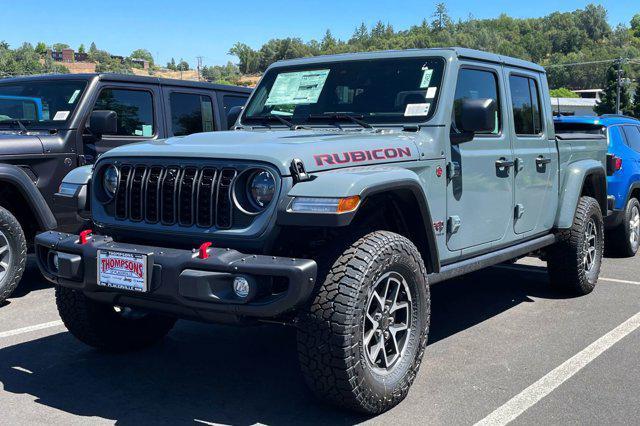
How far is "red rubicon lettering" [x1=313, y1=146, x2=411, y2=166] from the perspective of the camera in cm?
357

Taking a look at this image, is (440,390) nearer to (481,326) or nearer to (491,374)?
(491,374)

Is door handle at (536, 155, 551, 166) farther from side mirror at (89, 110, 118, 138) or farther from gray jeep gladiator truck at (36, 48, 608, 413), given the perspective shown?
side mirror at (89, 110, 118, 138)

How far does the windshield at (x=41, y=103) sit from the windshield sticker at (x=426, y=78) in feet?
11.5

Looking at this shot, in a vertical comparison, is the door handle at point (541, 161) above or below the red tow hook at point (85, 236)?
above

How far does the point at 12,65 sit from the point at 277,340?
3899 inches

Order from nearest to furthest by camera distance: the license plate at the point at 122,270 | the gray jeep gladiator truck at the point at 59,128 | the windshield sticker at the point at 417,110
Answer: the license plate at the point at 122,270 < the windshield sticker at the point at 417,110 < the gray jeep gladiator truck at the point at 59,128

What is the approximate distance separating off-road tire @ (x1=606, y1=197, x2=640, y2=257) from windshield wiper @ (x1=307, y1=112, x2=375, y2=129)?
5161 mm

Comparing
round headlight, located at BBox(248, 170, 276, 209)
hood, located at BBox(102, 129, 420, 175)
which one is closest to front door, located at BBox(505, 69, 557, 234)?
hood, located at BBox(102, 129, 420, 175)

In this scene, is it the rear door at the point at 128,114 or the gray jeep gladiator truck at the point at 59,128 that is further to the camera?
the rear door at the point at 128,114

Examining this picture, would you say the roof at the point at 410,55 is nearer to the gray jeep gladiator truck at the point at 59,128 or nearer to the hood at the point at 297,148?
the hood at the point at 297,148

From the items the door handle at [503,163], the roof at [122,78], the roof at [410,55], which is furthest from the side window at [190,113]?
the door handle at [503,163]

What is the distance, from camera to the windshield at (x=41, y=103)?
21.1ft

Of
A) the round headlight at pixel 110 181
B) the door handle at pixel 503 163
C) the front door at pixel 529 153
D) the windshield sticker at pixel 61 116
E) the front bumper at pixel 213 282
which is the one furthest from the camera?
the windshield sticker at pixel 61 116

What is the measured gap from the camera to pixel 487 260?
15.6 ft
